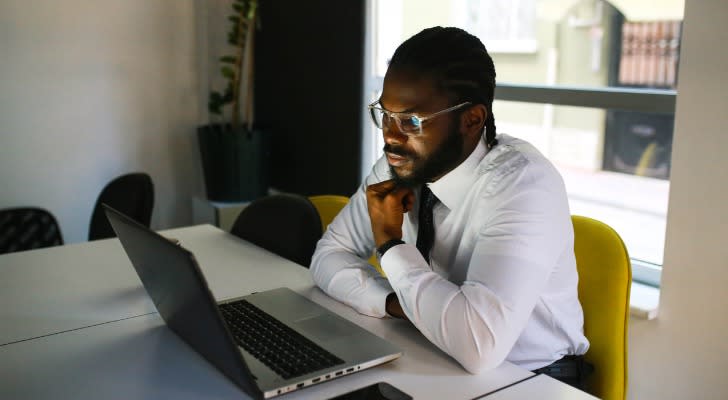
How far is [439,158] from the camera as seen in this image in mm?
1615

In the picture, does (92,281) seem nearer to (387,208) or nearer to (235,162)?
(387,208)

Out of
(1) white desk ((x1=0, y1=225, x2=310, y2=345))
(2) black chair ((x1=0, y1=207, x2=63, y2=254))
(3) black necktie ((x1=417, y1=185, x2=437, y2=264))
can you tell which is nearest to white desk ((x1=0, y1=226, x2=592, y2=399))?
(1) white desk ((x1=0, y1=225, x2=310, y2=345))

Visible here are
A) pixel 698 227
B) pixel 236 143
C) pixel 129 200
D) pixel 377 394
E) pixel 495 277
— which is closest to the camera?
pixel 377 394

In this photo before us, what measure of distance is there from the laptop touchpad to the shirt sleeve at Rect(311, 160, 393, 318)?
10 centimetres

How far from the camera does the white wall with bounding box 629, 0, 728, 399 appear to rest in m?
2.00

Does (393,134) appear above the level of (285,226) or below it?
above

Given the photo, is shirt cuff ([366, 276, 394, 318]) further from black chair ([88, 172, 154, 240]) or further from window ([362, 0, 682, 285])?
black chair ([88, 172, 154, 240])

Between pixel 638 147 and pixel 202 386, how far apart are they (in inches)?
72.1

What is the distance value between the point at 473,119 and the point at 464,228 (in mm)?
251

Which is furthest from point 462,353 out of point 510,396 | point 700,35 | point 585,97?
point 585,97

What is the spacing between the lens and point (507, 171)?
1559 millimetres

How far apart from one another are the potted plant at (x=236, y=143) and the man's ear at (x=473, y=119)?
7.69 ft


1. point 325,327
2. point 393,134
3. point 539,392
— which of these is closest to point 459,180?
point 393,134

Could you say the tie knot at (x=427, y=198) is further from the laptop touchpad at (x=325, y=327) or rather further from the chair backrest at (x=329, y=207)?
the chair backrest at (x=329, y=207)
